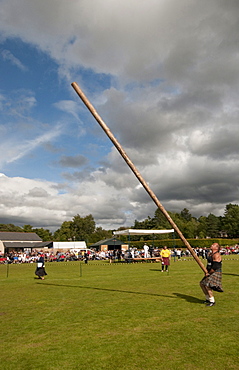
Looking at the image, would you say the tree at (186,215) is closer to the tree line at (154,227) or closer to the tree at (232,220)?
the tree line at (154,227)

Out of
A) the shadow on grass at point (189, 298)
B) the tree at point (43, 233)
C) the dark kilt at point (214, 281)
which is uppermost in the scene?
the tree at point (43, 233)

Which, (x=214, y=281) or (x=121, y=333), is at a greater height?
(x=214, y=281)

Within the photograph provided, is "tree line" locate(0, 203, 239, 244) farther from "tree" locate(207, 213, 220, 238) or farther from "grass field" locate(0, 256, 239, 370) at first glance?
"grass field" locate(0, 256, 239, 370)

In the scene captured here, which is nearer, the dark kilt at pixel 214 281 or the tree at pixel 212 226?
the dark kilt at pixel 214 281

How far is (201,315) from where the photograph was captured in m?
6.24

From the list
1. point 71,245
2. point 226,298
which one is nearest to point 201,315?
point 226,298

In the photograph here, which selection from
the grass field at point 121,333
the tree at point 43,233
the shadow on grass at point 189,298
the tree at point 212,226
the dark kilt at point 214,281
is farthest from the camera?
the tree at point 212,226

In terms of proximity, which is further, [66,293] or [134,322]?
[66,293]

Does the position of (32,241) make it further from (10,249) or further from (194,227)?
(194,227)

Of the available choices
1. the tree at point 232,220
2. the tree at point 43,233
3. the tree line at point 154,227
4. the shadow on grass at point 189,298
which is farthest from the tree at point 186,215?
the shadow on grass at point 189,298

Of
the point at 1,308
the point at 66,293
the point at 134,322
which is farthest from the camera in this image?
the point at 66,293

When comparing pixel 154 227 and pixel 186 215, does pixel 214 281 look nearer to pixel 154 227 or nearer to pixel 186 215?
pixel 154 227

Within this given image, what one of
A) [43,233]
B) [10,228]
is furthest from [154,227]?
[10,228]

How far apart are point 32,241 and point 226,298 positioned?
72122 millimetres
